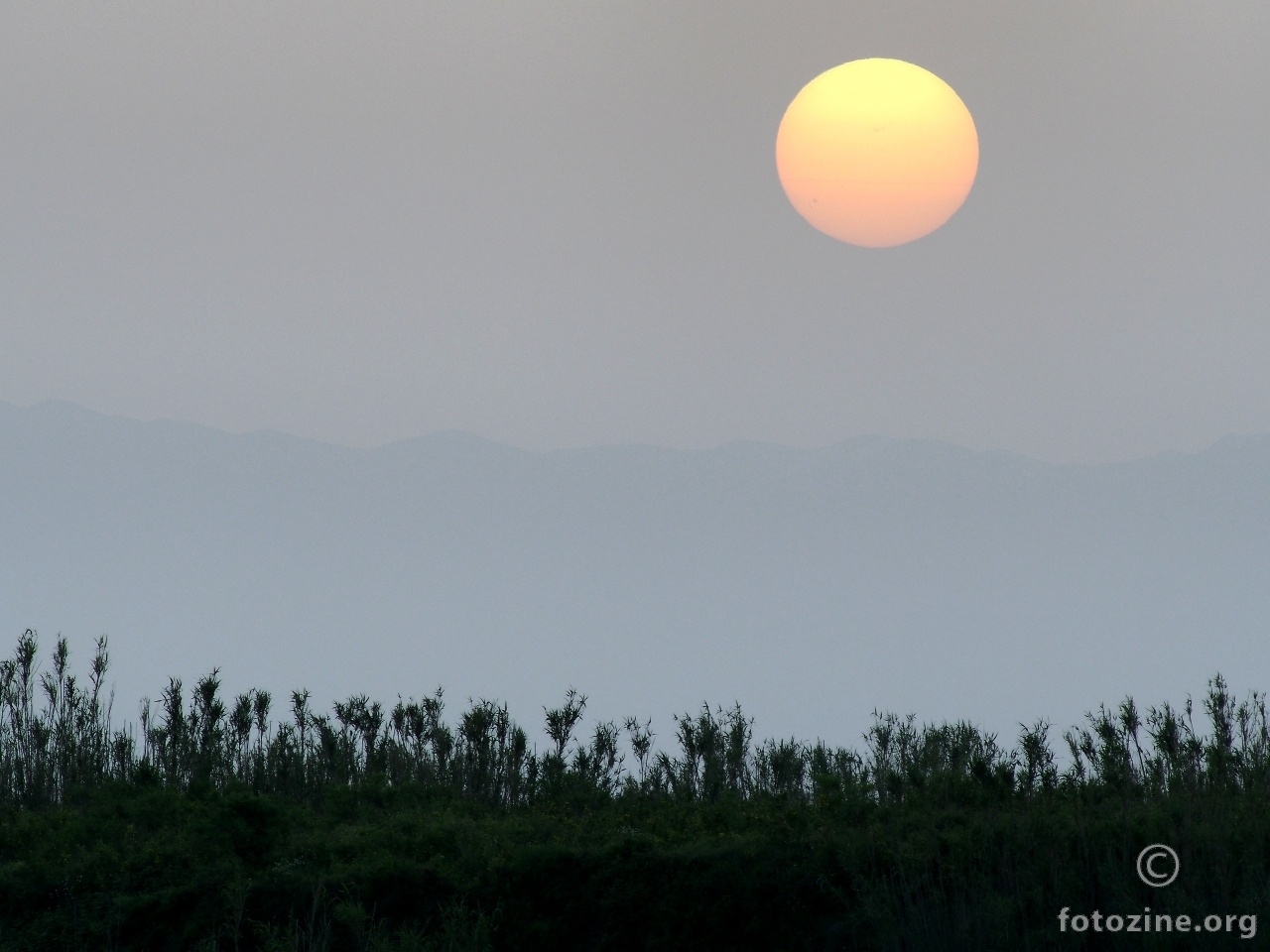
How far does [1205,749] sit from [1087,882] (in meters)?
8.62

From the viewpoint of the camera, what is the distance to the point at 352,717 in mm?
28797

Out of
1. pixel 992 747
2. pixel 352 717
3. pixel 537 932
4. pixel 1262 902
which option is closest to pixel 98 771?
pixel 352 717

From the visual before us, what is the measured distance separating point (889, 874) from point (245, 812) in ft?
28.1

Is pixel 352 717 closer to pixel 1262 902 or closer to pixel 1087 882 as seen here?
pixel 1087 882

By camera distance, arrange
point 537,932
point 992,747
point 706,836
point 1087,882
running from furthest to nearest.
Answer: point 992,747
point 706,836
point 537,932
point 1087,882

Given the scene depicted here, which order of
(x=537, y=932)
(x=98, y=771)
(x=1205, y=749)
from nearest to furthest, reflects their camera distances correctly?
(x=537, y=932) → (x=1205, y=749) → (x=98, y=771)

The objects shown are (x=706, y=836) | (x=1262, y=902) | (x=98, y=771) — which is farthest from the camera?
(x=98, y=771)

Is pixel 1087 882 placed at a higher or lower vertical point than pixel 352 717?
lower

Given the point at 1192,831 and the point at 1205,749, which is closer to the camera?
the point at 1192,831

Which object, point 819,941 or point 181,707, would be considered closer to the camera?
point 819,941

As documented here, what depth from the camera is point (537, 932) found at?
14.7 m

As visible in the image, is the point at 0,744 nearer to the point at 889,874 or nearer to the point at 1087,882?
the point at 889,874

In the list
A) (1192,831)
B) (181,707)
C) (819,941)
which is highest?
(181,707)

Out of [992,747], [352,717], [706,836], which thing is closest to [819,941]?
[706,836]
